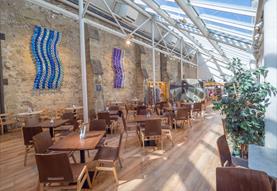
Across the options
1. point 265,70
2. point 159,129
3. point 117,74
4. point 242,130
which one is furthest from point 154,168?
point 117,74

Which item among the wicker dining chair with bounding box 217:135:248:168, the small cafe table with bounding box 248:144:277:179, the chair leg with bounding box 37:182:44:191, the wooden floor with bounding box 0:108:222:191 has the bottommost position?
the wooden floor with bounding box 0:108:222:191

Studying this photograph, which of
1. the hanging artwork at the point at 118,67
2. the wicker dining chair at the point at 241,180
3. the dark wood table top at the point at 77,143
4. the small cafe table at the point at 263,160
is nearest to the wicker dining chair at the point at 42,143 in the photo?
the dark wood table top at the point at 77,143

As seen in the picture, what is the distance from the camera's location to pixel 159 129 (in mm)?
5262

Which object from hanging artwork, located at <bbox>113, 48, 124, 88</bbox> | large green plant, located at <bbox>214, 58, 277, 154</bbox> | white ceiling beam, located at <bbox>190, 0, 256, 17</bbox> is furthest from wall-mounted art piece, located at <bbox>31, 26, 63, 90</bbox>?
large green plant, located at <bbox>214, 58, 277, 154</bbox>

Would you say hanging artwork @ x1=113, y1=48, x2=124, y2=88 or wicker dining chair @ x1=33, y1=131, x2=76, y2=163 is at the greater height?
hanging artwork @ x1=113, y1=48, x2=124, y2=88

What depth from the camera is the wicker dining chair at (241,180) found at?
1709 millimetres

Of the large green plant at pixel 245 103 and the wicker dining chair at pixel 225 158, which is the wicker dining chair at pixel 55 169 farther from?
the large green plant at pixel 245 103

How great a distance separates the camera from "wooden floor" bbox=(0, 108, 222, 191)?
350 cm

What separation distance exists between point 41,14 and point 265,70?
8.58 m

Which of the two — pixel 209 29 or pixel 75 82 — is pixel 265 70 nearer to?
pixel 209 29

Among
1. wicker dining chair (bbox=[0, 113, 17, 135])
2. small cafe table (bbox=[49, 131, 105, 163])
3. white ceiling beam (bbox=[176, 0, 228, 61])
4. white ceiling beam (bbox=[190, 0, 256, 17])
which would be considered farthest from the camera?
wicker dining chair (bbox=[0, 113, 17, 135])

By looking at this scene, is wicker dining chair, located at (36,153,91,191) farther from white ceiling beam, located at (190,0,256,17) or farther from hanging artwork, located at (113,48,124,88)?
hanging artwork, located at (113,48,124,88)

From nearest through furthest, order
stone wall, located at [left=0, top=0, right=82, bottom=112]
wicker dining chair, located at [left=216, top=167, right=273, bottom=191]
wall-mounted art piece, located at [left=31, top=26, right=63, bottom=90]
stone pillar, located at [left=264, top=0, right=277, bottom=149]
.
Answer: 1. wicker dining chair, located at [left=216, top=167, right=273, bottom=191]
2. stone pillar, located at [left=264, top=0, right=277, bottom=149]
3. stone wall, located at [left=0, top=0, right=82, bottom=112]
4. wall-mounted art piece, located at [left=31, top=26, right=63, bottom=90]

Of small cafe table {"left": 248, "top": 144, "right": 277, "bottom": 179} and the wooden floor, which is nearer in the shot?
small cafe table {"left": 248, "top": 144, "right": 277, "bottom": 179}
